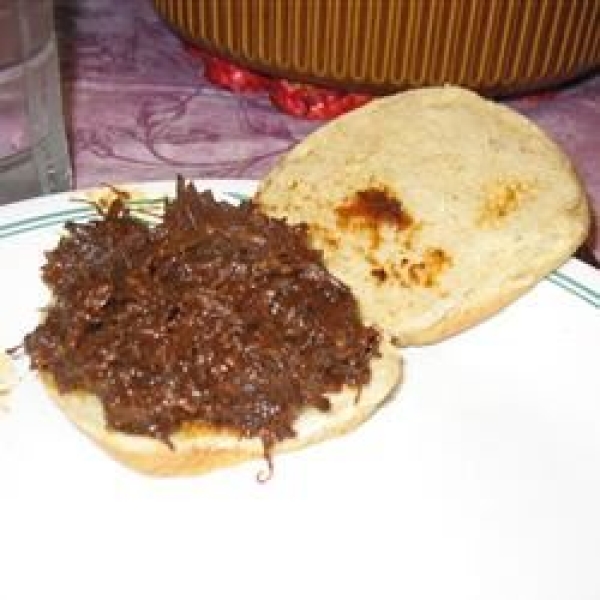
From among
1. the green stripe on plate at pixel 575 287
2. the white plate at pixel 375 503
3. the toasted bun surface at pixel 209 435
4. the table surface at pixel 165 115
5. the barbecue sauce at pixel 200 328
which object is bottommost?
the table surface at pixel 165 115

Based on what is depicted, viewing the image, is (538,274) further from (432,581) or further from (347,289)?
(432,581)

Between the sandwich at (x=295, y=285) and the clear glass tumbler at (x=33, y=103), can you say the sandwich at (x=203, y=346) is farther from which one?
the clear glass tumbler at (x=33, y=103)

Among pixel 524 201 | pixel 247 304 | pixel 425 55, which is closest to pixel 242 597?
pixel 247 304

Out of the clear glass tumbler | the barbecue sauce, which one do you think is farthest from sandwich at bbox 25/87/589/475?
the clear glass tumbler

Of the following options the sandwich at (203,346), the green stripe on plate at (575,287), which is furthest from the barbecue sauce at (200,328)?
the green stripe on plate at (575,287)

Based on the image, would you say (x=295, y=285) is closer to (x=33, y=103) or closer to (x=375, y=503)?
(x=375, y=503)
